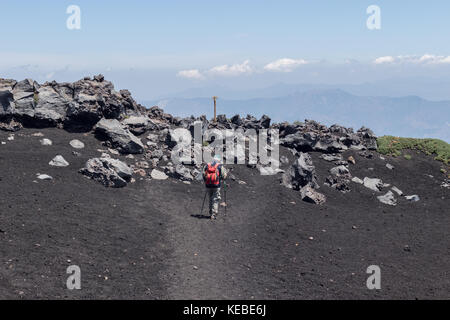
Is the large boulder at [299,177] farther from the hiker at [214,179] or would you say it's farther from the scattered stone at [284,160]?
the hiker at [214,179]

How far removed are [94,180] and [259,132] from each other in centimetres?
1464

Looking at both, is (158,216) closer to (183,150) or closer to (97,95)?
(183,150)

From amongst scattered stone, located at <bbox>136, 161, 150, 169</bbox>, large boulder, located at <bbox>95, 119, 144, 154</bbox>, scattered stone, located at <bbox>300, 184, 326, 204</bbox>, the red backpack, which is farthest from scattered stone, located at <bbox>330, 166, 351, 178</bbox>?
large boulder, located at <bbox>95, 119, 144, 154</bbox>

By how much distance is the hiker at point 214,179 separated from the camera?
15773 millimetres

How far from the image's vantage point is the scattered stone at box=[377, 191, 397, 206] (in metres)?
21.7

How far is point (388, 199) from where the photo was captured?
21.9 m

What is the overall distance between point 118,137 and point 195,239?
1072 centimetres

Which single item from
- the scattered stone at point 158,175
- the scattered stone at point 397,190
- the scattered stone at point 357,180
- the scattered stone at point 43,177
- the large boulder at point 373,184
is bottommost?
the scattered stone at point 397,190

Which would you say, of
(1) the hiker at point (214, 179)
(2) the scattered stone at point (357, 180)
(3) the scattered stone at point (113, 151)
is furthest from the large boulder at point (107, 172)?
(2) the scattered stone at point (357, 180)

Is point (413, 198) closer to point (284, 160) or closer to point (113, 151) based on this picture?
point (284, 160)

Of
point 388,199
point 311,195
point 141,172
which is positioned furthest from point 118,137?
point 388,199

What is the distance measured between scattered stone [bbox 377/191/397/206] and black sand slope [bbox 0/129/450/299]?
0.55 meters

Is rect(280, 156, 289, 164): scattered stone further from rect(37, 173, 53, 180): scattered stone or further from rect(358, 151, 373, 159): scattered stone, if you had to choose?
rect(37, 173, 53, 180): scattered stone

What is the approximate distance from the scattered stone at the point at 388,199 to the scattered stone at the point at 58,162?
17514mm
